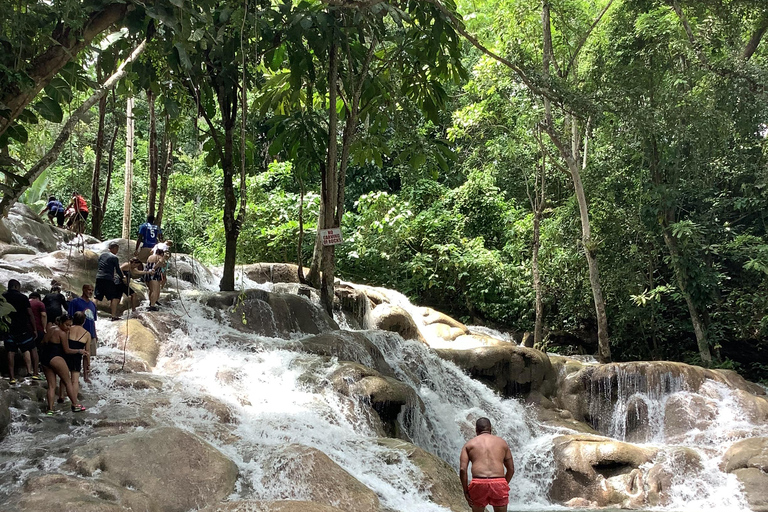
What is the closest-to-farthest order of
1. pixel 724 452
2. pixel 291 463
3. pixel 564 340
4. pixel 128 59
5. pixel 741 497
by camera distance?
pixel 291 463
pixel 128 59
pixel 741 497
pixel 724 452
pixel 564 340

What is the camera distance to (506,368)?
13.1 metres

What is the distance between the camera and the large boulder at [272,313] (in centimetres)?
1151

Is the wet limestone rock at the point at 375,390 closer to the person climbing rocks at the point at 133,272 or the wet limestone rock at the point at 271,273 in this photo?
the person climbing rocks at the point at 133,272

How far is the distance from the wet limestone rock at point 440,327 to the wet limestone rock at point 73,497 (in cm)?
1067

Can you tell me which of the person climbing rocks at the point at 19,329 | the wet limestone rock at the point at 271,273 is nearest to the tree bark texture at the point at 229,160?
the person climbing rocks at the point at 19,329

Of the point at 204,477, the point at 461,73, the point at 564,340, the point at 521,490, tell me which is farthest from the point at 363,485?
the point at 564,340

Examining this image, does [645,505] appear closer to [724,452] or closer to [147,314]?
[724,452]

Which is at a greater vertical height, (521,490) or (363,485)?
(363,485)

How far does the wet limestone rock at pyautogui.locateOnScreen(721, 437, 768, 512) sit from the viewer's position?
9.02 m

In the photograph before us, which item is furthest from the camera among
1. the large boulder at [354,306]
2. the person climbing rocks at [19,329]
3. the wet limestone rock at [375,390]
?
the large boulder at [354,306]

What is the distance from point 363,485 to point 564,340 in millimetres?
13095

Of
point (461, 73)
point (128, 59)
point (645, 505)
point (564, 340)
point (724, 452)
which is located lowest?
point (645, 505)

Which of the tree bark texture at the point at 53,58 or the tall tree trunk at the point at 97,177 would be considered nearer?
the tree bark texture at the point at 53,58

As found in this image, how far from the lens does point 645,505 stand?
30.7ft
